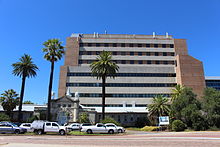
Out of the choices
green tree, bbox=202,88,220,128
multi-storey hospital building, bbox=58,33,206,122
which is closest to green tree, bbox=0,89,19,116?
multi-storey hospital building, bbox=58,33,206,122

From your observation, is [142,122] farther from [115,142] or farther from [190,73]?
[115,142]

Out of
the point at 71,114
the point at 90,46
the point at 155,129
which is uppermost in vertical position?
the point at 90,46

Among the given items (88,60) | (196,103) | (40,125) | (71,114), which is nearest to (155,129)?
(196,103)

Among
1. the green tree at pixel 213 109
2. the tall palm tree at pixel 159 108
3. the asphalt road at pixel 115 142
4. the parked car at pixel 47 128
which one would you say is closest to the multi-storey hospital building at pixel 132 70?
the tall palm tree at pixel 159 108

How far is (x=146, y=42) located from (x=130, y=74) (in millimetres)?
17433

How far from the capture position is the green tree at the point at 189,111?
33312mm

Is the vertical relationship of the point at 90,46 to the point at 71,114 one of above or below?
above

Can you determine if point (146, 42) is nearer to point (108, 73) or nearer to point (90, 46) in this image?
point (90, 46)

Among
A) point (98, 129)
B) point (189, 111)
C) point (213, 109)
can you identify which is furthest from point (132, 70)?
point (98, 129)

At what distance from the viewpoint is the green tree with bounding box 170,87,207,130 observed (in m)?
33.3

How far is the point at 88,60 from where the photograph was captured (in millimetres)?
70750

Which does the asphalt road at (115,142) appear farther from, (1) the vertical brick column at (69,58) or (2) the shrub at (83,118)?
(1) the vertical brick column at (69,58)

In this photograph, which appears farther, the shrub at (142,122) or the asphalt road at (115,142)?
the shrub at (142,122)

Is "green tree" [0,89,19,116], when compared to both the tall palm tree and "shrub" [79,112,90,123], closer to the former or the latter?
"shrub" [79,112,90,123]
